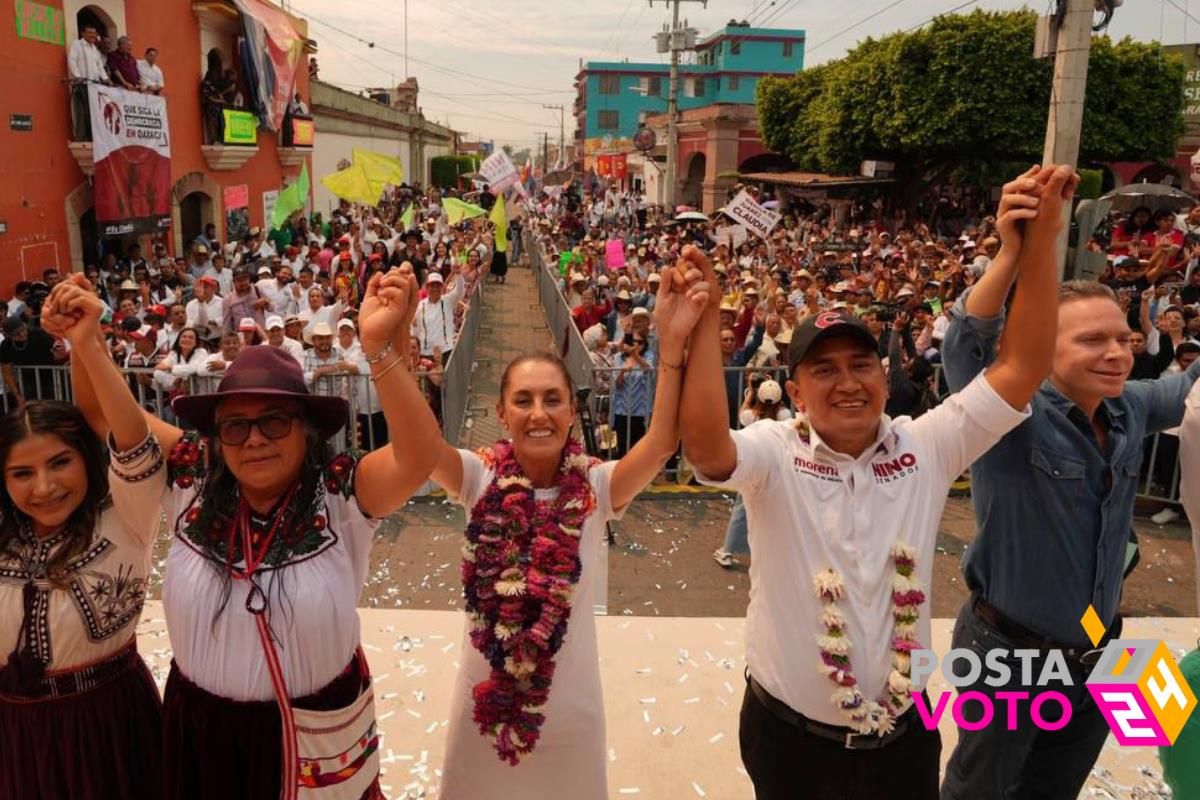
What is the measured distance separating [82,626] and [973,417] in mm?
2366

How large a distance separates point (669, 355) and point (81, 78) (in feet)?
43.6

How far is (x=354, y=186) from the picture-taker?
41.6 ft

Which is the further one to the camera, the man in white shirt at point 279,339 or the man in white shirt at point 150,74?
the man in white shirt at point 150,74

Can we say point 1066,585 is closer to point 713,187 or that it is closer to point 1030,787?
point 1030,787

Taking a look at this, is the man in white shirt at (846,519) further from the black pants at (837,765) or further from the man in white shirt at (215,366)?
the man in white shirt at (215,366)

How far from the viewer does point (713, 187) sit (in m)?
39.3

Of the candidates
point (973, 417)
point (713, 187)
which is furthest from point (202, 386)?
point (713, 187)

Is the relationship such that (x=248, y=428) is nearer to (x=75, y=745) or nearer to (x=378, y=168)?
(x=75, y=745)

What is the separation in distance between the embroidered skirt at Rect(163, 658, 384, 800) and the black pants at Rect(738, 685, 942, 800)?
42.3 inches

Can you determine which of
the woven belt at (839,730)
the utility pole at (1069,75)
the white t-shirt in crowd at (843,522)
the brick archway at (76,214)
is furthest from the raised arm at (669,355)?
the brick archway at (76,214)

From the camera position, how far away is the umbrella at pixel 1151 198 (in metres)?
12.7

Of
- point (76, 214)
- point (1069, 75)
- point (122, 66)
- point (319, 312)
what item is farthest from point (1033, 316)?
point (122, 66)

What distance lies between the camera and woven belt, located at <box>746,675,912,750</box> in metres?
2.05

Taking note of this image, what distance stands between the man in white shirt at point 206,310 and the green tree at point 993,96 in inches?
834
